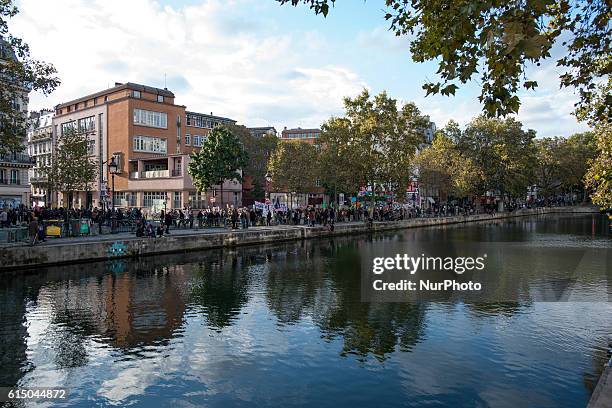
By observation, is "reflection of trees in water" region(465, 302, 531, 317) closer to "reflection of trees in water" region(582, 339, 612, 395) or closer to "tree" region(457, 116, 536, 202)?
"reflection of trees in water" region(582, 339, 612, 395)

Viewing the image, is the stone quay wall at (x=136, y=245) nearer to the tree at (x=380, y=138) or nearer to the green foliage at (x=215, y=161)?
the tree at (x=380, y=138)

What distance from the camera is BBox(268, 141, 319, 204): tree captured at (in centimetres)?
5197

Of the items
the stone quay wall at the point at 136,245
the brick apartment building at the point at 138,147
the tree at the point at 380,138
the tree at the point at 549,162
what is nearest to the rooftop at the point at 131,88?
the brick apartment building at the point at 138,147

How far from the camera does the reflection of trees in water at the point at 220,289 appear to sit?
1424cm

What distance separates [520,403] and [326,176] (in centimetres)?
4306

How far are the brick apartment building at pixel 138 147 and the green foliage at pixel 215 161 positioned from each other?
8.78ft

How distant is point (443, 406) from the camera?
26.6ft

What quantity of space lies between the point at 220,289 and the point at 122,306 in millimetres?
3995

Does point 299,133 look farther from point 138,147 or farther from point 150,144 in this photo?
point 138,147

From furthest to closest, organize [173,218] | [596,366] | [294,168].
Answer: [294,168], [173,218], [596,366]

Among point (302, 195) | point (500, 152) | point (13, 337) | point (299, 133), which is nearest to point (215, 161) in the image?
point (302, 195)

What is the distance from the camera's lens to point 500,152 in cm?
7256

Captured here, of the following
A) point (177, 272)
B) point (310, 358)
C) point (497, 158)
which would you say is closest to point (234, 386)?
point (310, 358)

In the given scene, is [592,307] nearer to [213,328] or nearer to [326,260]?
[213,328]
